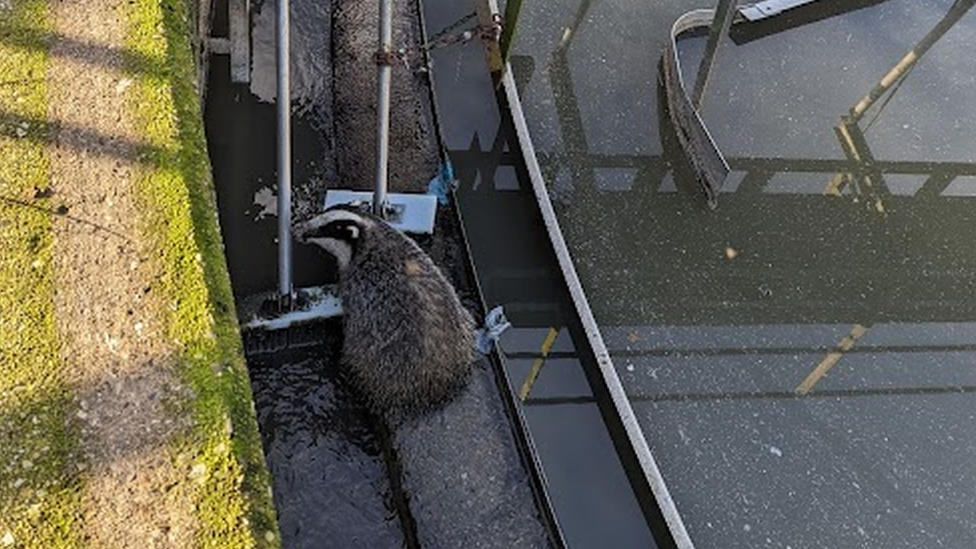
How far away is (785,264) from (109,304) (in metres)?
3.62

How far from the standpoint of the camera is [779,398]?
5.14 m

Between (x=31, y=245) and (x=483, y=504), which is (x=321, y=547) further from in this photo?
(x=31, y=245)

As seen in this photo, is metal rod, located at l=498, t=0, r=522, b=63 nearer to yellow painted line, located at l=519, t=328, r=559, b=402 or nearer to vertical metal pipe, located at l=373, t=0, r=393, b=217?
vertical metal pipe, located at l=373, t=0, r=393, b=217

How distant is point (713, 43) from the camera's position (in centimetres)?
611

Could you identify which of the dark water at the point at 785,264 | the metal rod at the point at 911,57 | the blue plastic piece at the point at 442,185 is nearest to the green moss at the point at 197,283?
the blue plastic piece at the point at 442,185

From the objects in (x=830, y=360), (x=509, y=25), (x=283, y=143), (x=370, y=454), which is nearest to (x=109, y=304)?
(x=283, y=143)

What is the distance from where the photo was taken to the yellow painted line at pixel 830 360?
17.1 ft

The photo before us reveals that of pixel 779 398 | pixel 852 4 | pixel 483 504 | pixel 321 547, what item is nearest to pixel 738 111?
pixel 852 4

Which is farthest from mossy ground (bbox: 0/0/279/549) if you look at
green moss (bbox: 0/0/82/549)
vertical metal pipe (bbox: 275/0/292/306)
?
vertical metal pipe (bbox: 275/0/292/306)

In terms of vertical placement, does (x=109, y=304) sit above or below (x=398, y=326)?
above

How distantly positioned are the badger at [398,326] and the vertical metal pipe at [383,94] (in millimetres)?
200

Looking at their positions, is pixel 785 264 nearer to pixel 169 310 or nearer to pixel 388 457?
pixel 388 457

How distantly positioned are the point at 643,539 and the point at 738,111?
2.92 metres

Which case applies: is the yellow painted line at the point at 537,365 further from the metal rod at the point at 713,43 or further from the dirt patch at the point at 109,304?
the dirt patch at the point at 109,304
